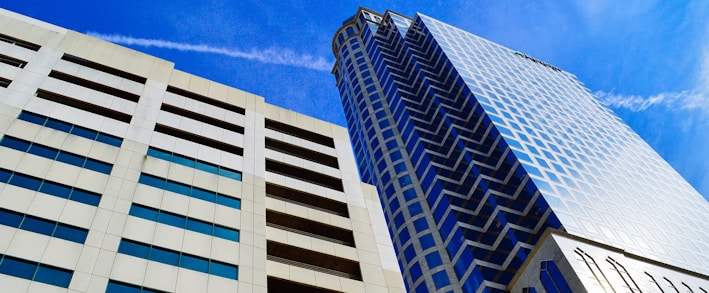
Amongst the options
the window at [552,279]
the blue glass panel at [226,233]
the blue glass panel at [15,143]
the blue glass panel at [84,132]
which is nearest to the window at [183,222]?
the blue glass panel at [226,233]

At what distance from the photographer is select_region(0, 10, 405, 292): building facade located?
2997 centimetres

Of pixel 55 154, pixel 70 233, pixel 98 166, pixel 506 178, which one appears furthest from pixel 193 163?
pixel 506 178

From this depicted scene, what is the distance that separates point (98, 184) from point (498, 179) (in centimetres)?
5720

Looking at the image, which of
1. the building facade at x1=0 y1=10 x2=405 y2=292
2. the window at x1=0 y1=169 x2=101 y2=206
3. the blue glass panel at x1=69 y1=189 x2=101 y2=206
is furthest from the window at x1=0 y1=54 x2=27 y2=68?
the blue glass panel at x1=69 y1=189 x2=101 y2=206

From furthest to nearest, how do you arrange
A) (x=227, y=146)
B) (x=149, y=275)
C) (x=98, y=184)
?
(x=227, y=146)
(x=98, y=184)
(x=149, y=275)

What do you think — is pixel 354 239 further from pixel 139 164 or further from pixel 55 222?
pixel 55 222

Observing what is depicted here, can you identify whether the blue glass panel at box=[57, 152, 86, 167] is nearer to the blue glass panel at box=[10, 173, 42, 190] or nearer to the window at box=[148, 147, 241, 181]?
the blue glass panel at box=[10, 173, 42, 190]

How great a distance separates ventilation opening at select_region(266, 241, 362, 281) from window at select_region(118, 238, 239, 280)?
4493mm

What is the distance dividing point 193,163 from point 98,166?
642 centimetres

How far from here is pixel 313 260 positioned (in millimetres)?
37656

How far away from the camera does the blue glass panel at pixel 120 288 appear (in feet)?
92.1

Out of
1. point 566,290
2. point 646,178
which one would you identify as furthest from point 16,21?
point 646,178

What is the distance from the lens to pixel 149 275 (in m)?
29.8

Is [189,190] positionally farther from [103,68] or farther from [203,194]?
[103,68]
